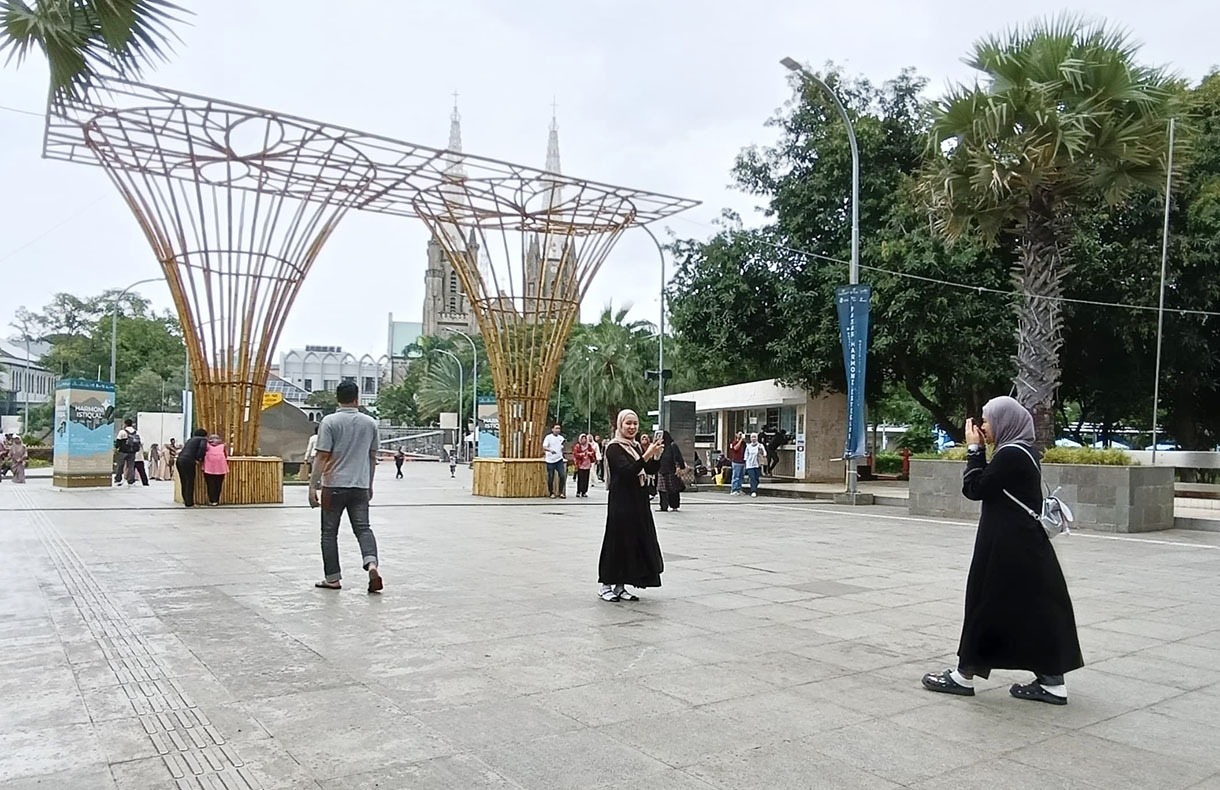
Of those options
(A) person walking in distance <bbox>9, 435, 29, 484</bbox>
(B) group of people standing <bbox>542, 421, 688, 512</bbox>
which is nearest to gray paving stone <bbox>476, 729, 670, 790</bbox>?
(B) group of people standing <bbox>542, 421, 688, 512</bbox>

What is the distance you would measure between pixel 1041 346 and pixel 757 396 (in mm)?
14350

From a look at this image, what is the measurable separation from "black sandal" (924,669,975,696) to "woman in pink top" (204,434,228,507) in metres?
13.5

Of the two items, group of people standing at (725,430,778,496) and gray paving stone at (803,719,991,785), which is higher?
group of people standing at (725,430,778,496)

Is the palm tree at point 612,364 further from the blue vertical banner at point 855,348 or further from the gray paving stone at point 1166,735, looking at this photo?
the gray paving stone at point 1166,735

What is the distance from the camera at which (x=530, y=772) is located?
385 centimetres

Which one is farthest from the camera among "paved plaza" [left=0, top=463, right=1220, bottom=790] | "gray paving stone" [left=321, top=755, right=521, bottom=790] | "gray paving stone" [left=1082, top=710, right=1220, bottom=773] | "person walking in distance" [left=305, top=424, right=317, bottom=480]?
"person walking in distance" [left=305, top=424, right=317, bottom=480]

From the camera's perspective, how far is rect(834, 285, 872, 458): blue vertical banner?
1925 cm

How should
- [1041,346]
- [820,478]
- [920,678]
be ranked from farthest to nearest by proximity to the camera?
[820,478] → [1041,346] → [920,678]

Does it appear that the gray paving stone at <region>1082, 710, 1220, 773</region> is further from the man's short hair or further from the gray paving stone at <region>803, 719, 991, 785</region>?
the man's short hair

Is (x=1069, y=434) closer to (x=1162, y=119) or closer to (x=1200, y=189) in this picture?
(x=1200, y=189)

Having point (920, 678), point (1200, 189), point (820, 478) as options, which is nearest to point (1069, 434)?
point (820, 478)

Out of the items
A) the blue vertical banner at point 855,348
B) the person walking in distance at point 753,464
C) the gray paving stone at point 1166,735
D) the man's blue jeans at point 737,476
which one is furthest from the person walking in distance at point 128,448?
the gray paving stone at point 1166,735

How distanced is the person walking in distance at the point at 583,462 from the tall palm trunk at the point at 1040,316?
9084 mm

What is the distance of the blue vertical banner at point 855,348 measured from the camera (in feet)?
63.2
